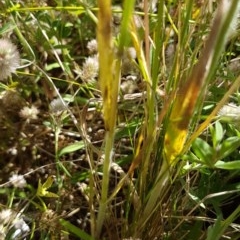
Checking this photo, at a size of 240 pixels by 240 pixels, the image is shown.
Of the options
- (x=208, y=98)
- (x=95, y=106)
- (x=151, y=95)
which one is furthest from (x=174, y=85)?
(x=95, y=106)

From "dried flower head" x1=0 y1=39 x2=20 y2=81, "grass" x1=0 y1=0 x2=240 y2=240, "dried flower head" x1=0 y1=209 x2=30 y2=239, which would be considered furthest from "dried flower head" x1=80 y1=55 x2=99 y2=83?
"dried flower head" x1=0 y1=209 x2=30 y2=239

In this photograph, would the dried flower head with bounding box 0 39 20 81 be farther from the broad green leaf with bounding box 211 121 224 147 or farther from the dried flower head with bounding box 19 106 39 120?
the broad green leaf with bounding box 211 121 224 147

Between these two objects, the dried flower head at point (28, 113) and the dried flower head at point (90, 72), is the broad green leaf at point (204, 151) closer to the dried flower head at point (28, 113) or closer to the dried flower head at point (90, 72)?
the dried flower head at point (90, 72)

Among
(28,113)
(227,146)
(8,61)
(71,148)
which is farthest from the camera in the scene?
(28,113)

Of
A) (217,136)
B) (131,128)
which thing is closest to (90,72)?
(131,128)

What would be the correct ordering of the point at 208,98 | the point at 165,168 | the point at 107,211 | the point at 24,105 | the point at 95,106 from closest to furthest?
the point at 165,168
the point at 107,211
the point at 208,98
the point at 95,106
the point at 24,105

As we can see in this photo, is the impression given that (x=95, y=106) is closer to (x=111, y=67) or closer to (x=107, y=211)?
(x=107, y=211)

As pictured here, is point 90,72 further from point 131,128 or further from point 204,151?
point 204,151

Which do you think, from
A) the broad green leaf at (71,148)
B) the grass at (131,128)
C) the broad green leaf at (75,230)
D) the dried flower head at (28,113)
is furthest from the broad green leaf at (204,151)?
the dried flower head at (28,113)

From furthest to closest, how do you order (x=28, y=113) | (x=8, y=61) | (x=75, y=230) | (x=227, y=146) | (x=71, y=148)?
(x=28, y=113)
(x=71, y=148)
(x=8, y=61)
(x=75, y=230)
(x=227, y=146)
